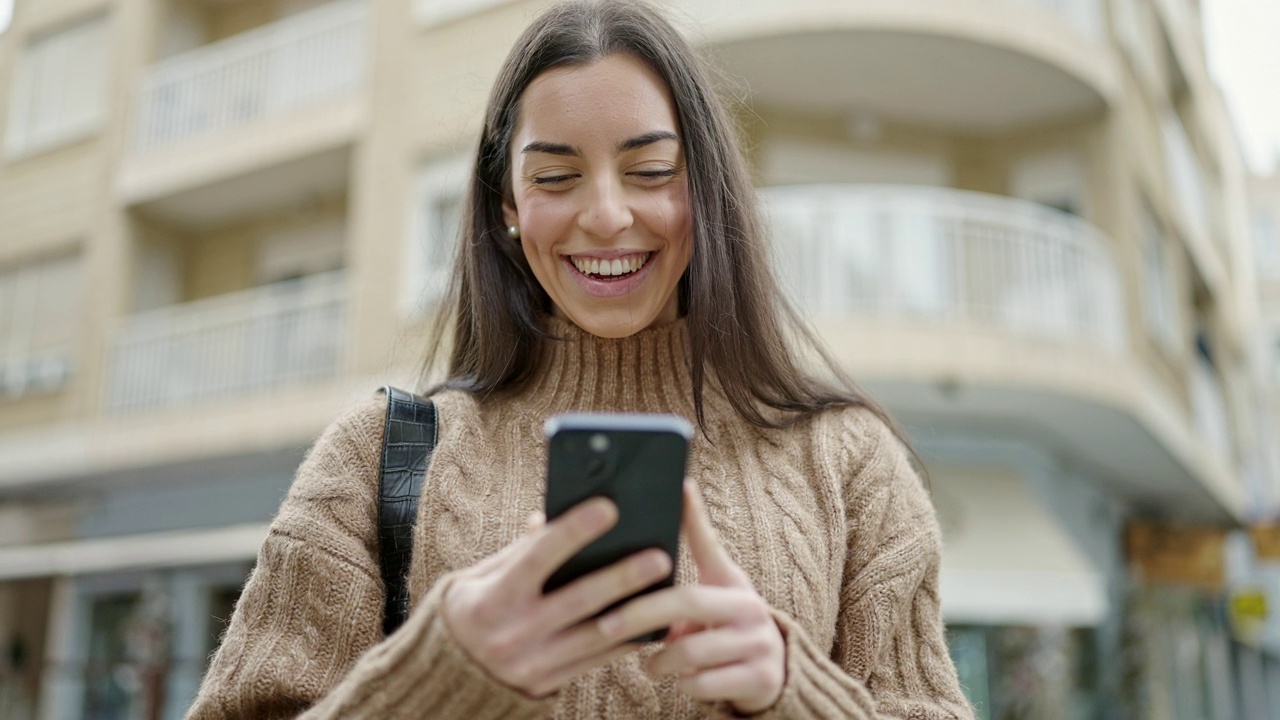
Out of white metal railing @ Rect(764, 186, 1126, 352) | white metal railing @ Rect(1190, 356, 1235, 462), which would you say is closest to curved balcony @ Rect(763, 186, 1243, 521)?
white metal railing @ Rect(764, 186, 1126, 352)

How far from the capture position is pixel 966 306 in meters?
9.41

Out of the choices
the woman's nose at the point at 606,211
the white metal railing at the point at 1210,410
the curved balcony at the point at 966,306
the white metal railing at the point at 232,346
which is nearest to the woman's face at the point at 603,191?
the woman's nose at the point at 606,211

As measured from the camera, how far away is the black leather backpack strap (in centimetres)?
168

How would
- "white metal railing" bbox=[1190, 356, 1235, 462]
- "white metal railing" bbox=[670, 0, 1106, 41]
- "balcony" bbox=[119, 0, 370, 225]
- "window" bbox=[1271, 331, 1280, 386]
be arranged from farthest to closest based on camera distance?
"window" bbox=[1271, 331, 1280, 386]
"white metal railing" bbox=[1190, 356, 1235, 462]
"balcony" bbox=[119, 0, 370, 225]
"white metal railing" bbox=[670, 0, 1106, 41]

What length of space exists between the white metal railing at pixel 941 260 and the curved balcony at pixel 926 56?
1.09 meters

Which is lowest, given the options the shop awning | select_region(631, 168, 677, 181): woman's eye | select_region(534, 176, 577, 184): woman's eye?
select_region(534, 176, 577, 184): woman's eye

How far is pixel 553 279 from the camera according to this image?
6.16 feet

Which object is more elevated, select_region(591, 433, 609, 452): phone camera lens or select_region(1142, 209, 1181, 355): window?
select_region(1142, 209, 1181, 355): window

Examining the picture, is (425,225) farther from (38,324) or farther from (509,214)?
(509,214)

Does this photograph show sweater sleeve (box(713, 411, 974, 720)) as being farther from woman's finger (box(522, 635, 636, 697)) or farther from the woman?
woman's finger (box(522, 635, 636, 697))

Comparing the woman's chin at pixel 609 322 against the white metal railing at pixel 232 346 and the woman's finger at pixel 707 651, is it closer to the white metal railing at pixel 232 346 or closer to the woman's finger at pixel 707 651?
the woman's finger at pixel 707 651

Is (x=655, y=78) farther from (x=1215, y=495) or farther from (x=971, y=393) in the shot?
(x=1215, y=495)

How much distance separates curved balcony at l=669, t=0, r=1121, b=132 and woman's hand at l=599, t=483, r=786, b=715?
813cm

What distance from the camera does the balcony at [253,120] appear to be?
39.2 ft
